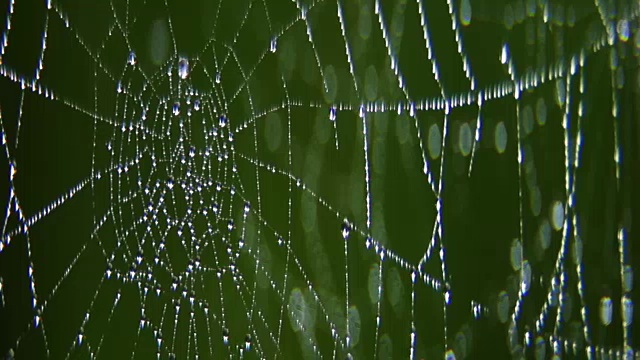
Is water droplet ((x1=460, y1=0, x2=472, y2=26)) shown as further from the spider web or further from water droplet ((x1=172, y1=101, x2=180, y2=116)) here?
water droplet ((x1=172, y1=101, x2=180, y2=116))

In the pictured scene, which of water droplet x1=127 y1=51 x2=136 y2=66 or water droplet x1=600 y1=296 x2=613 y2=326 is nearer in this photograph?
water droplet x1=600 y1=296 x2=613 y2=326

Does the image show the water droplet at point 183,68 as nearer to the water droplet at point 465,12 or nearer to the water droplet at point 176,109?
the water droplet at point 176,109

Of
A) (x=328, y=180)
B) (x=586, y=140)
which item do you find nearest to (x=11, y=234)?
(x=328, y=180)

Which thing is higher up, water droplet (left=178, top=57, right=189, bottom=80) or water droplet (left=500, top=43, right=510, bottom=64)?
water droplet (left=178, top=57, right=189, bottom=80)

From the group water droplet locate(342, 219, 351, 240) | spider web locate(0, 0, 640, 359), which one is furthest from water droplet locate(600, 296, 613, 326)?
water droplet locate(342, 219, 351, 240)

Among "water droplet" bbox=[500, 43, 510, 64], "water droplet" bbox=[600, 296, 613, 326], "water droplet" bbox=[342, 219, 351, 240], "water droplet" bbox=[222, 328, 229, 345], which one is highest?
"water droplet" bbox=[500, 43, 510, 64]

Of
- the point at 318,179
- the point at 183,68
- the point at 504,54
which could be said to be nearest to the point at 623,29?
the point at 504,54

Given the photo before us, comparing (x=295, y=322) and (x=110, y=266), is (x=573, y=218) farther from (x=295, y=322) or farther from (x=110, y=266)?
(x=110, y=266)

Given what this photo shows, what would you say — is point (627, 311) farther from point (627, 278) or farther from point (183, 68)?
point (183, 68)

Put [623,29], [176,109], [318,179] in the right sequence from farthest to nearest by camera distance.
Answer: [176,109] → [318,179] → [623,29]
